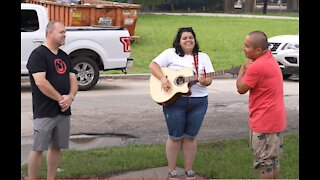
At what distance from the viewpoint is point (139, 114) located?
10562mm

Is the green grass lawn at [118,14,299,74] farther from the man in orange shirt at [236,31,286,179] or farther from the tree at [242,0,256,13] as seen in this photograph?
the tree at [242,0,256,13]

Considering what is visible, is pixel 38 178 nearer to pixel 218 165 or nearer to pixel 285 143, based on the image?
pixel 218 165

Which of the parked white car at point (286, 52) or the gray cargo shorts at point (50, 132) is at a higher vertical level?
the parked white car at point (286, 52)

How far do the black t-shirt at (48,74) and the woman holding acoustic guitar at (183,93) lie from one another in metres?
1.02

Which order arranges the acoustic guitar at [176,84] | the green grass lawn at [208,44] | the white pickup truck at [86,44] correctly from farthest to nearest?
the green grass lawn at [208,44] < the white pickup truck at [86,44] < the acoustic guitar at [176,84]

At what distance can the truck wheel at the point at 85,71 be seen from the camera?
42.5ft

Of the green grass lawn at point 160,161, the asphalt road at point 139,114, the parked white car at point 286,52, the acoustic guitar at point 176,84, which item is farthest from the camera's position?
the parked white car at point 286,52

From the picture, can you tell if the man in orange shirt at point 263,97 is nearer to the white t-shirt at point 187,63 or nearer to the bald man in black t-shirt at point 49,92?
the white t-shirt at point 187,63

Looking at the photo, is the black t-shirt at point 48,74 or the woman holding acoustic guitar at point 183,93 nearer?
the black t-shirt at point 48,74

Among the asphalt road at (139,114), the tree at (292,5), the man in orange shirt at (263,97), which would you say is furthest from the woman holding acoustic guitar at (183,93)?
the tree at (292,5)

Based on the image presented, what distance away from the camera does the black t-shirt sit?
18.4 ft

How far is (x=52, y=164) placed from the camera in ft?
19.3

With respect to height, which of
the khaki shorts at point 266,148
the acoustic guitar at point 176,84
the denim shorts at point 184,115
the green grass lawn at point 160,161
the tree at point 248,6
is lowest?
the green grass lawn at point 160,161
